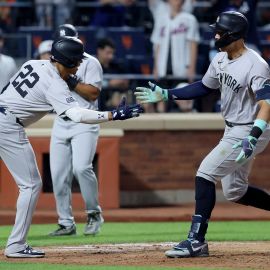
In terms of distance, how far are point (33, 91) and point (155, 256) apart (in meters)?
1.80

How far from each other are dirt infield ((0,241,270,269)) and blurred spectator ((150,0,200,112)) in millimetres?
5676

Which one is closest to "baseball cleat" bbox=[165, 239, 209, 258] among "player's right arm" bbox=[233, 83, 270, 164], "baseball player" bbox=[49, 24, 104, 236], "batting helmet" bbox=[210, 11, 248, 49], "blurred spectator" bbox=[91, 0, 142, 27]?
"player's right arm" bbox=[233, 83, 270, 164]

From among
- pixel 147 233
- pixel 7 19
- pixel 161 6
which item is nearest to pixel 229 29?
pixel 147 233

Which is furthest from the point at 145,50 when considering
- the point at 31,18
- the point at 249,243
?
the point at 249,243

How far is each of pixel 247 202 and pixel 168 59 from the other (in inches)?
255

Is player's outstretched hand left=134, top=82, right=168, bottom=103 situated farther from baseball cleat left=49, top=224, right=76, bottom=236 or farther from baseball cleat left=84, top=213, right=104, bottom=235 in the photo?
baseball cleat left=49, top=224, right=76, bottom=236

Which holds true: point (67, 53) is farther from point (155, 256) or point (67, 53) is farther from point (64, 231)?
point (64, 231)

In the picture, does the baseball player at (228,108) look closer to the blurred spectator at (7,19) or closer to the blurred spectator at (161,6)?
the blurred spectator at (161,6)

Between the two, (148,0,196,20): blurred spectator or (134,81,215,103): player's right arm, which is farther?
(148,0,196,20): blurred spectator

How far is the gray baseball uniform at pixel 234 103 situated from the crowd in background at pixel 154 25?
525 centimetres

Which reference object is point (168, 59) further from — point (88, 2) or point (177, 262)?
point (177, 262)

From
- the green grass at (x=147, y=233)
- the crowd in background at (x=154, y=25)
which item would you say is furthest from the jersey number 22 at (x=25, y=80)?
the crowd in background at (x=154, y=25)

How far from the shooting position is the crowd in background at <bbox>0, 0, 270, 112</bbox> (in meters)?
15.3

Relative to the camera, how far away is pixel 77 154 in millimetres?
11008
